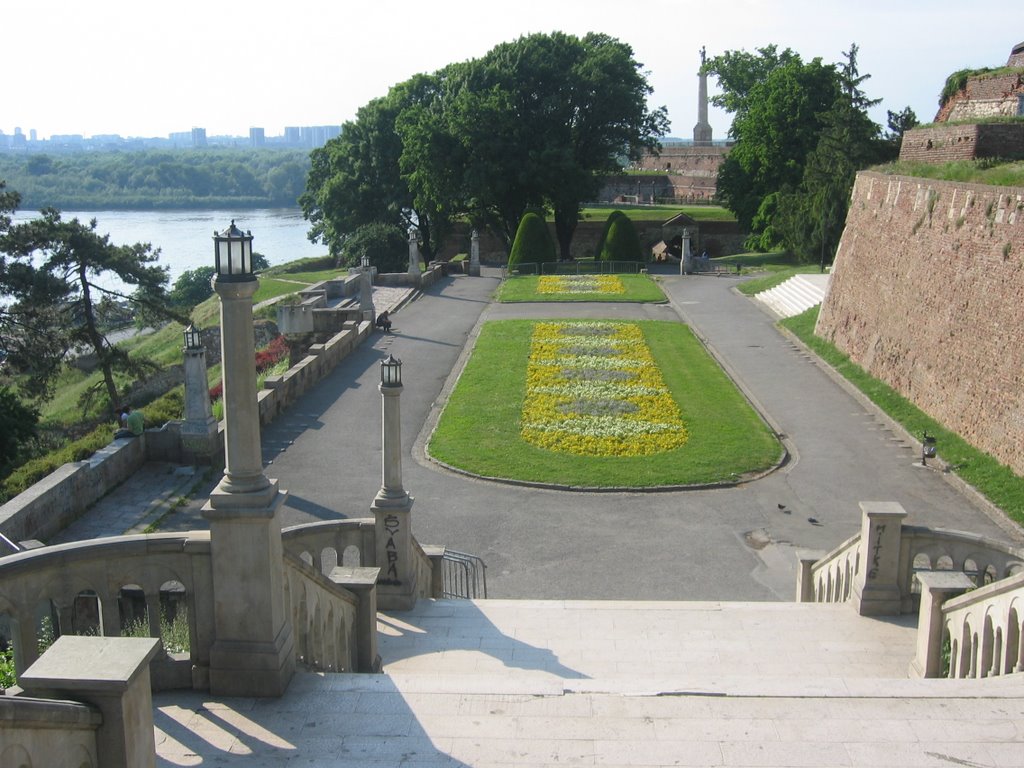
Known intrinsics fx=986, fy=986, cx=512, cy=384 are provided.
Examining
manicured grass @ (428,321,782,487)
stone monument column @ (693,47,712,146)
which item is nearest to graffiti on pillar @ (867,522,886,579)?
manicured grass @ (428,321,782,487)

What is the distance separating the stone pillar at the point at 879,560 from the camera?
29.7ft

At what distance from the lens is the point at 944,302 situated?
2042cm

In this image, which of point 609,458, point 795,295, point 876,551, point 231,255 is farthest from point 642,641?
point 795,295

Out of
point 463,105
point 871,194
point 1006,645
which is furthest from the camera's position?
point 463,105

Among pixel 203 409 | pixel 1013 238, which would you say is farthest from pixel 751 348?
pixel 203 409

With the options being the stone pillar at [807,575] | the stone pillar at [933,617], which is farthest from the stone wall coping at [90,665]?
the stone pillar at [807,575]

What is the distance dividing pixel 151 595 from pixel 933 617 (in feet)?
19.0

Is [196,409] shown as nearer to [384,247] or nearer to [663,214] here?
[384,247]

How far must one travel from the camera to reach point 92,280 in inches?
1152

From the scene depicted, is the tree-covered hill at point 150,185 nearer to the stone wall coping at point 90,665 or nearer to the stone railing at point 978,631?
the stone railing at point 978,631

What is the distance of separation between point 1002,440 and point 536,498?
8.03 meters

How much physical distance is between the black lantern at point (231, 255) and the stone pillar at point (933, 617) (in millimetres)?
5651

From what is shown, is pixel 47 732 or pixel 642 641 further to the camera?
pixel 642 641

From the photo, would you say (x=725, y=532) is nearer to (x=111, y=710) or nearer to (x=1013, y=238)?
(x=1013, y=238)
